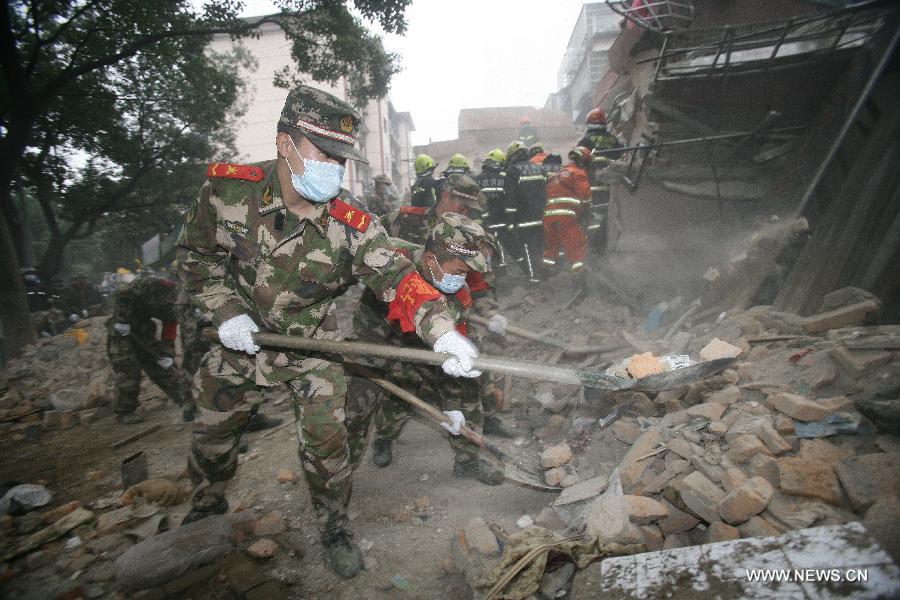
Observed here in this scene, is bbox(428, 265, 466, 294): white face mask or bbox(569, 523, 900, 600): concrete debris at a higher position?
bbox(428, 265, 466, 294): white face mask

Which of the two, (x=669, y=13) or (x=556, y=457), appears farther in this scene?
(x=669, y=13)

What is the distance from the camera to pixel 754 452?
81.1 inches

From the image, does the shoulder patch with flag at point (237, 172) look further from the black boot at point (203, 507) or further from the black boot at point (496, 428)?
the black boot at point (496, 428)

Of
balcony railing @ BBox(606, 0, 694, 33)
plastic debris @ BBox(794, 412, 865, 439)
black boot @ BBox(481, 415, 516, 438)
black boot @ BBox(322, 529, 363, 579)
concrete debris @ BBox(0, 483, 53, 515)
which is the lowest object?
black boot @ BBox(481, 415, 516, 438)

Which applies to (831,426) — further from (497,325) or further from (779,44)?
(779,44)

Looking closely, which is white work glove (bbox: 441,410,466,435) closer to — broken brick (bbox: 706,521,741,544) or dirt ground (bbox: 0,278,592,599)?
dirt ground (bbox: 0,278,592,599)

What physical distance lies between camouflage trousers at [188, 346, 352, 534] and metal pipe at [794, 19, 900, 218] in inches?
202

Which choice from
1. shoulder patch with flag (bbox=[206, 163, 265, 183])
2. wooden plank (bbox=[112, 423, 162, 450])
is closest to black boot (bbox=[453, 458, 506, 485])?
shoulder patch with flag (bbox=[206, 163, 265, 183])

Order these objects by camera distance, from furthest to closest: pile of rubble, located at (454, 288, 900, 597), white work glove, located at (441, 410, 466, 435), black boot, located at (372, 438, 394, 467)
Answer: black boot, located at (372, 438, 394, 467), white work glove, located at (441, 410, 466, 435), pile of rubble, located at (454, 288, 900, 597)

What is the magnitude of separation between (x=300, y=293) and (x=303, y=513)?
1.53m

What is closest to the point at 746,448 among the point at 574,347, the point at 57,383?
the point at 574,347

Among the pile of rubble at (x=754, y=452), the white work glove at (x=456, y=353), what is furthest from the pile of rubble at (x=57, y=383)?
the pile of rubble at (x=754, y=452)

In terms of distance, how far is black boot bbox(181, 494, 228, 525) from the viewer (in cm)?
232

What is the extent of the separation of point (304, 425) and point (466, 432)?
0.97m
